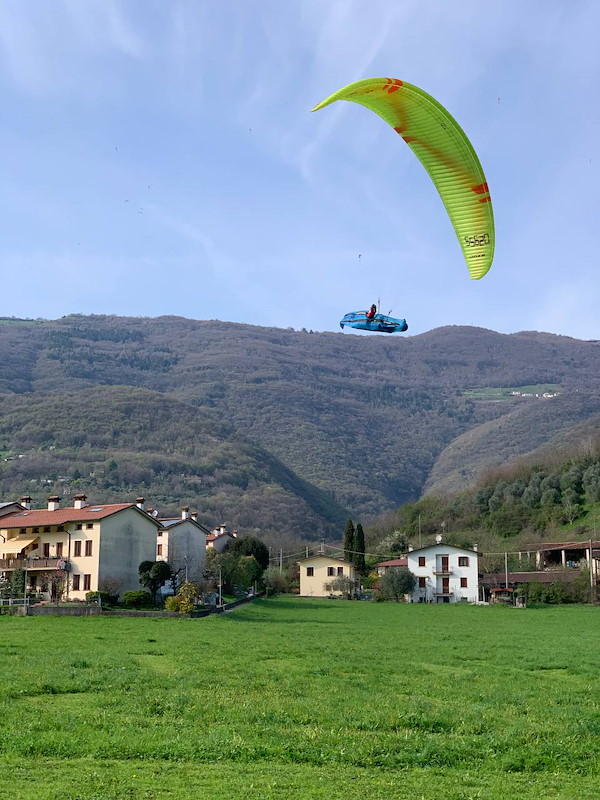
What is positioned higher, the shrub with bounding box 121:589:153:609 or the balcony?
the balcony

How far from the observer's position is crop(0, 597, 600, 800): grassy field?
13.1 m

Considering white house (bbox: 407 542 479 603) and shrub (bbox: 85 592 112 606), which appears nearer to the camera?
shrub (bbox: 85 592 112 606)

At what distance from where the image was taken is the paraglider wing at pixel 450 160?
2022cm

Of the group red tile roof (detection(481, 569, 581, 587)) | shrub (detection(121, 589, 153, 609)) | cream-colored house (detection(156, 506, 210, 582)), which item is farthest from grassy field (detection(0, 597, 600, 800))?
red tile roof (detection(481, 569, 581, 587))

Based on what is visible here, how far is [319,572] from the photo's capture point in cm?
9112

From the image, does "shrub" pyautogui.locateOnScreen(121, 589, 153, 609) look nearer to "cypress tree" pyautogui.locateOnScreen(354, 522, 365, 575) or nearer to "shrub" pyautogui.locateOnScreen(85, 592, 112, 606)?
"shrub" pyautogui.locateOnScreen(85, 592, 112, 606)

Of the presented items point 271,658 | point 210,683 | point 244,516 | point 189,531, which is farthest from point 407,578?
point 244,516

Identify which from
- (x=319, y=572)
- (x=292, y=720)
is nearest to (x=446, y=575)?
(x=319, y=572)

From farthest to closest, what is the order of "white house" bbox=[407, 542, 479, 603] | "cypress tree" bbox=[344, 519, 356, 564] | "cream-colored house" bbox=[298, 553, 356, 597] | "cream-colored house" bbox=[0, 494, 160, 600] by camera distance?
"cypress tree" bbox=[344, 519, 356, 564]
"cream-colored house" bbox=[298, 553, 356, 597]
"white house" bbox=[407, 542, 479, 603]
"cream-colored house" bbox=[0, 494, 160, 600]

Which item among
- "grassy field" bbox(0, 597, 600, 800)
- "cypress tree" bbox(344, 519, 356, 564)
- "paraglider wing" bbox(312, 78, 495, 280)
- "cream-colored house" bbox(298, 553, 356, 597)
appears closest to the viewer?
"grassy field" bbox(0, 597, 600, 800)

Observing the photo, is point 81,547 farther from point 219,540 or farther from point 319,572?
point 319,572

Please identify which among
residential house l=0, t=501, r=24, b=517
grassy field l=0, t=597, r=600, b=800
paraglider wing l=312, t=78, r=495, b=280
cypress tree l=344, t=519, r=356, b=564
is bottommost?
grassy field l=0, t=597, r=600, b=800

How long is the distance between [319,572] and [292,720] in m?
74.6

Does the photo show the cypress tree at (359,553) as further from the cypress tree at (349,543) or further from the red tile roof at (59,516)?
the red tile roof at (59,516)
